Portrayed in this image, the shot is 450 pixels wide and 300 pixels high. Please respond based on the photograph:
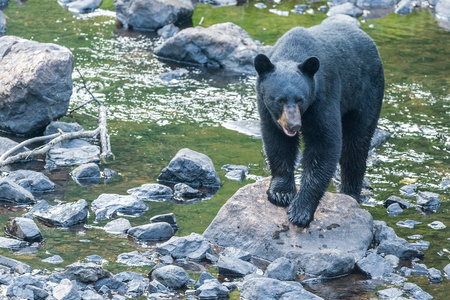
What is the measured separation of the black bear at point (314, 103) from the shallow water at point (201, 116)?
89 centimetres

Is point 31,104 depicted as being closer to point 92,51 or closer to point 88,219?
point 88,219

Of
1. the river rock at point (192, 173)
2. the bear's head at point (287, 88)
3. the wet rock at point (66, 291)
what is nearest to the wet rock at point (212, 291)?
the wet rock at point (66, 291)

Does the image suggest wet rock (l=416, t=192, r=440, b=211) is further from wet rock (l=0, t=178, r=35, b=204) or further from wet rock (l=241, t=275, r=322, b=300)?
wet rock (l=0, t=178, r=35, b=204)

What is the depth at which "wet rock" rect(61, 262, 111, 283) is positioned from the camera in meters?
5.41

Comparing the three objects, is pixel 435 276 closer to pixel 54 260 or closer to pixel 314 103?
pixel 314 103

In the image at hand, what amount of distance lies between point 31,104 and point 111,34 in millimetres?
6536

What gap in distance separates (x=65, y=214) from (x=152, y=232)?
3.13ft

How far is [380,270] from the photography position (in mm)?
5910

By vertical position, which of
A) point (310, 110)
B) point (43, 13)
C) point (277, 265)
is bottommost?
point (43, 13)

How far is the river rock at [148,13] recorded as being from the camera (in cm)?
1599

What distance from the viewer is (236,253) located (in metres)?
6.13

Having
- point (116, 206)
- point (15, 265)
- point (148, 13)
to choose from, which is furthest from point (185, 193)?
point (148, 13)

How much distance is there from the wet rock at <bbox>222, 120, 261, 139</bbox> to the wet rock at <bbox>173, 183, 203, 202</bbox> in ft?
7.17

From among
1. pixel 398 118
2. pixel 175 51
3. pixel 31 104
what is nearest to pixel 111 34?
pixel 175 51
